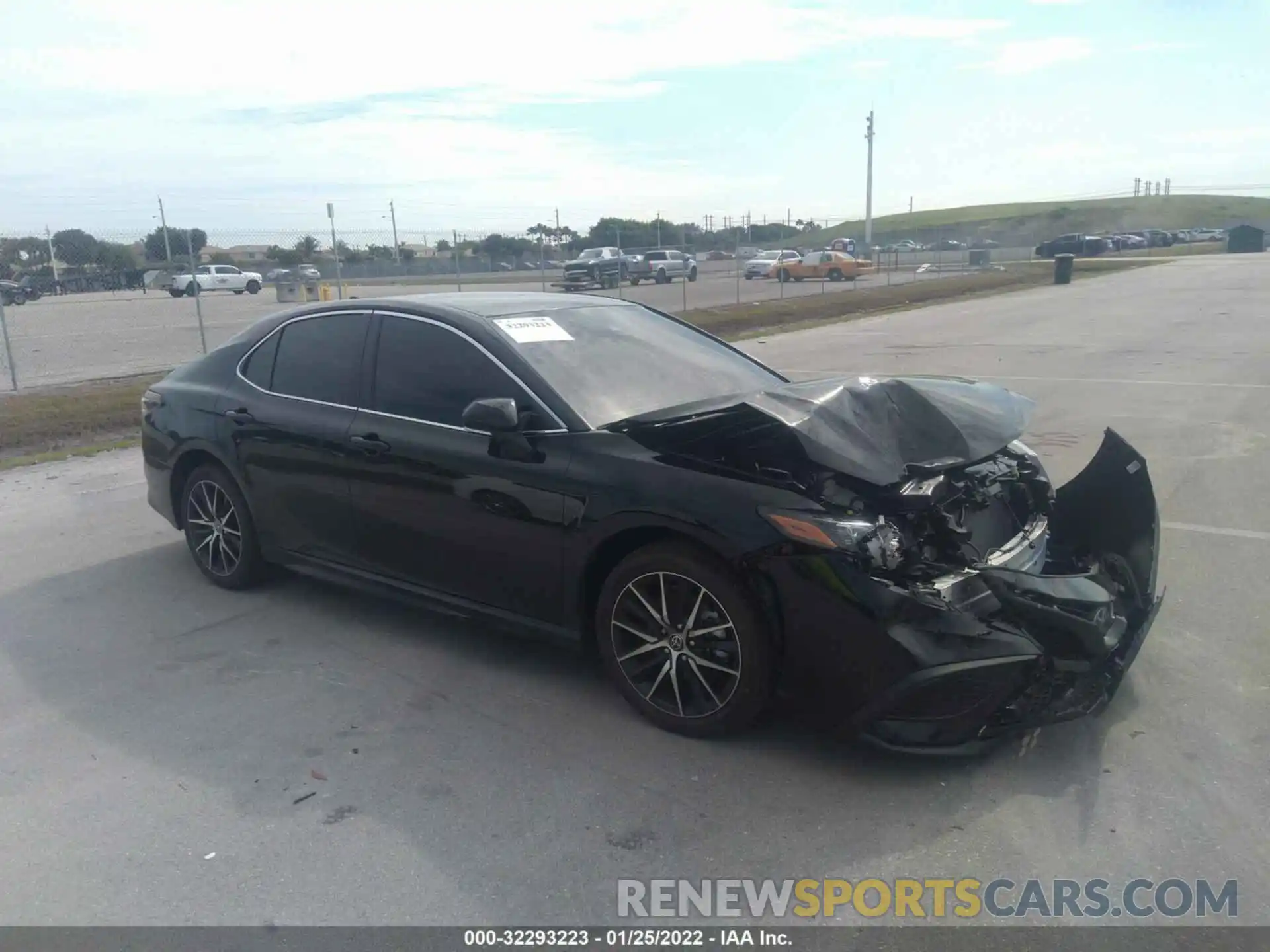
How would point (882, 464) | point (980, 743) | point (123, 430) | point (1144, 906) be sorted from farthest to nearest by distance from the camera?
point (123, 430) < point (882, 464) < point (980, 743) < point (1144, 906)

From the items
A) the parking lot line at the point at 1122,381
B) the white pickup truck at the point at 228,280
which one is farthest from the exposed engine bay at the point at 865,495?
the white pickup truck at the point at 228,280

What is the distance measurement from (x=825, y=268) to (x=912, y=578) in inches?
1715

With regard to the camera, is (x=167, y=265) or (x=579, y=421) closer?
(x=579, y=421)

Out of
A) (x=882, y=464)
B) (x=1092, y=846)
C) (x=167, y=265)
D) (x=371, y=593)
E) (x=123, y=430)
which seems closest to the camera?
(x=1092, y=846)

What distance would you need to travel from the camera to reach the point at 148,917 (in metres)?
3.14

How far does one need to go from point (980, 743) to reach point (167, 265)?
19.7 m

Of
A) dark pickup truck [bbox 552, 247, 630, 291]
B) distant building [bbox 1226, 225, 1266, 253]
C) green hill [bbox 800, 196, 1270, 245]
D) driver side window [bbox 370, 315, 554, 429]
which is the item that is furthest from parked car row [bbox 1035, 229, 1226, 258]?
driver side window [bbox 370, 315, 554, 429]

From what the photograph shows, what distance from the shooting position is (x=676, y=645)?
4.06 metres

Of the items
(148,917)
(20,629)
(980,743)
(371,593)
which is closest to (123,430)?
(20,629)

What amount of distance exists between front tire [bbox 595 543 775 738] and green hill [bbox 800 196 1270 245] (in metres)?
102

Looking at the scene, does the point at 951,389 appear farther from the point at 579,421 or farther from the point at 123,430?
the point at 123,430

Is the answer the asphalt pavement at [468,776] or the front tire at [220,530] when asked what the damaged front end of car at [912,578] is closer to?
the asphalt pavement at [468,776]

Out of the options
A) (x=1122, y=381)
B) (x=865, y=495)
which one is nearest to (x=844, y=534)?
(x=865, y=495)

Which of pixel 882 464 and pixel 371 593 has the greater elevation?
pixel 882 464
